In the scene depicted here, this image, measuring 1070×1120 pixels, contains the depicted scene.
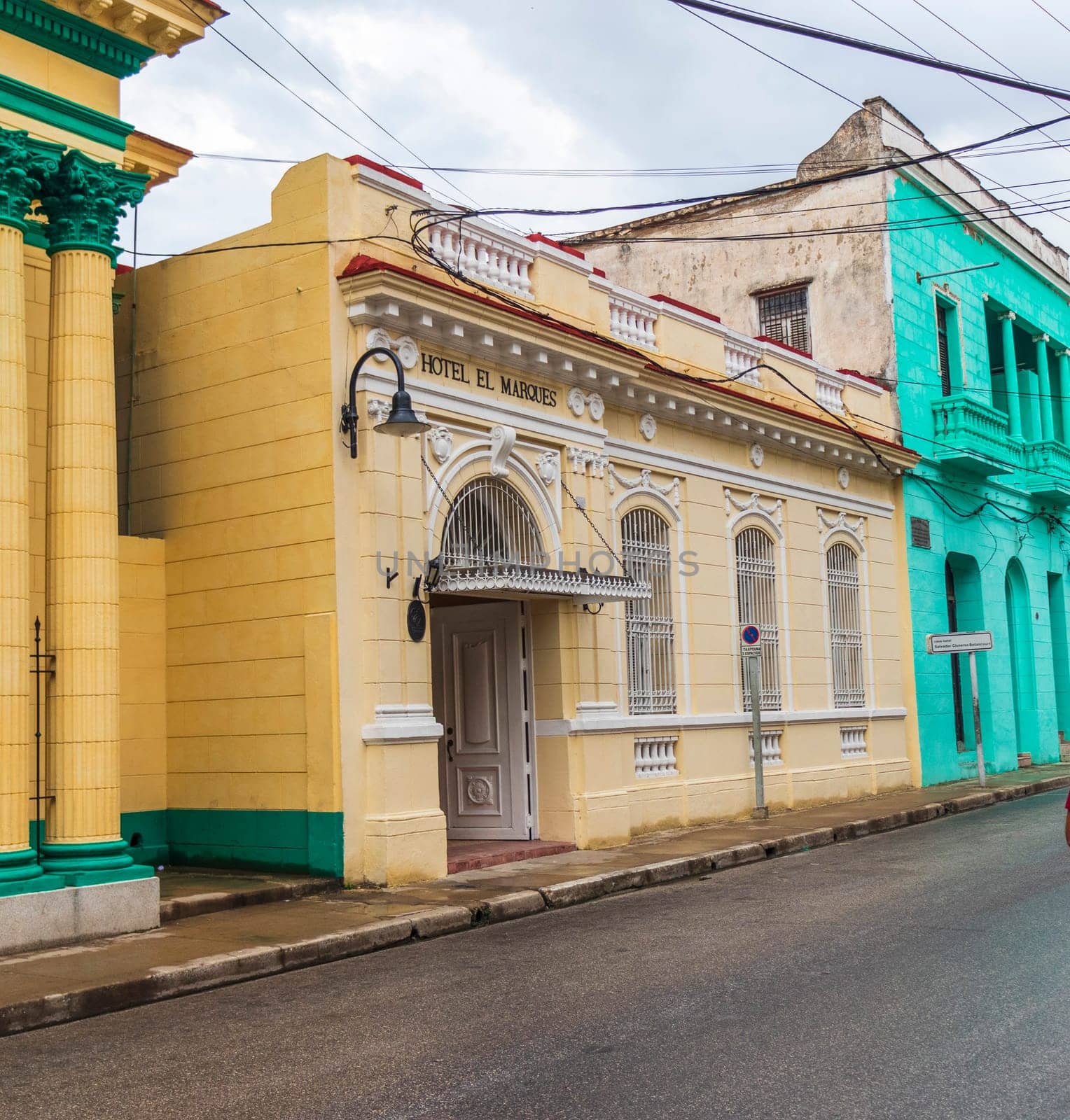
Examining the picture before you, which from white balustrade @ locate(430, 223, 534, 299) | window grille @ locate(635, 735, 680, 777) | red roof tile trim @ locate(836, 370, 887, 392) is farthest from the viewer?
red roof tile trim @ locate(836, 370, 887, 392)

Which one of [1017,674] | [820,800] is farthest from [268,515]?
[1017,674]

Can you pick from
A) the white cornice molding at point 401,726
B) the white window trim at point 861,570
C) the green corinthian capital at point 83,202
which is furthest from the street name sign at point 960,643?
the green corinthian capital at point 83,202

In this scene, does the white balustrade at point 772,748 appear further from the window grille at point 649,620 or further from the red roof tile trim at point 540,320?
the red roof tile trim at point 540,320

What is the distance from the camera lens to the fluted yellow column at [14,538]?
8.81m

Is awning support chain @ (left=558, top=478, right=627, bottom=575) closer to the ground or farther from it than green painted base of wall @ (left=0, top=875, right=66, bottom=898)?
farther from it

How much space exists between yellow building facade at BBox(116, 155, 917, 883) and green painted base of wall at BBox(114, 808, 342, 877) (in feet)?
0.09

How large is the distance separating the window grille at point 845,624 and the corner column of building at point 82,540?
11.6m

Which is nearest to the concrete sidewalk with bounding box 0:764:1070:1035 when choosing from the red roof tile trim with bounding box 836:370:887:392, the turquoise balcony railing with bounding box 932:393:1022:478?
the red roof tile trim with bounding box 836:370:887:392

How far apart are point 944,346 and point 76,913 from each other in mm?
18567

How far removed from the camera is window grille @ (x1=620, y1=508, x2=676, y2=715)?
14898mm

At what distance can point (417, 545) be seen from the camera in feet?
39.1

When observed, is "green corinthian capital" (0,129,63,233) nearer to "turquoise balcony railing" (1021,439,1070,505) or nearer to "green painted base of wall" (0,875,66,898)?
"green painted base of wall" (0,875,66,898)

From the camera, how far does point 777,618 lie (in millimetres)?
17641

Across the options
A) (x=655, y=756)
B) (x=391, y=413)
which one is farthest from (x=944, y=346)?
(x=391, y=413)
